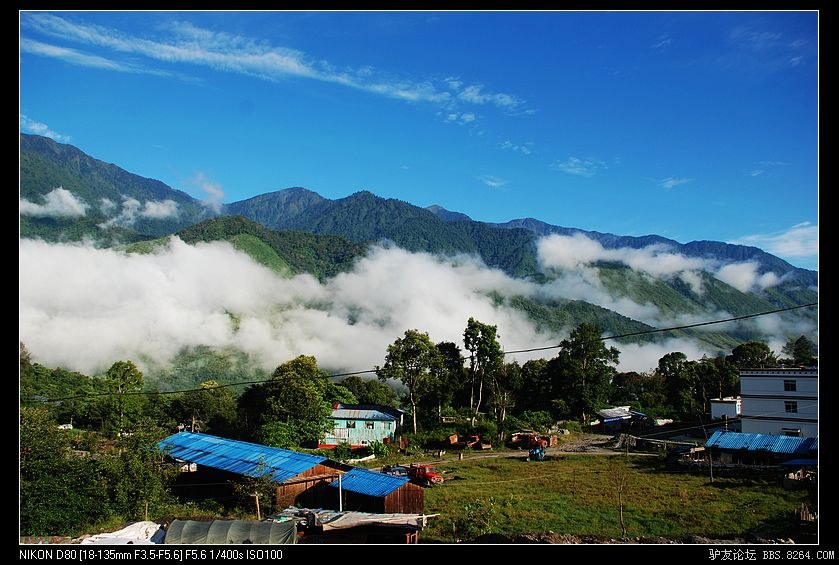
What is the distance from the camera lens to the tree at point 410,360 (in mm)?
33312

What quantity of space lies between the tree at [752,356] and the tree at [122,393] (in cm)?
4833

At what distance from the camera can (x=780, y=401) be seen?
25.7m

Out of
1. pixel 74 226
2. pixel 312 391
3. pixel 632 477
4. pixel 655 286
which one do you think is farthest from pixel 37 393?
pixel 655 286

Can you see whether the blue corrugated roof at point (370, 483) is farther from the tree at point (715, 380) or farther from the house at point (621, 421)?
the tree at point (715, 380)

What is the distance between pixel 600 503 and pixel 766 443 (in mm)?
11074

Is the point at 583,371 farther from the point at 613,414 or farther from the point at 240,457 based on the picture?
the point at 240,457

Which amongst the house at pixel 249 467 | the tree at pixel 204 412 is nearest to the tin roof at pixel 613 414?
the house at pixel 249 467

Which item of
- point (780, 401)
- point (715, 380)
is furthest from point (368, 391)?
point (780, 401)

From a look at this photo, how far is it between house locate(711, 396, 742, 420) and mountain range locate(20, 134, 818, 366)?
122 ft

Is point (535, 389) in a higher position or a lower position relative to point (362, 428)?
higher
